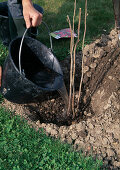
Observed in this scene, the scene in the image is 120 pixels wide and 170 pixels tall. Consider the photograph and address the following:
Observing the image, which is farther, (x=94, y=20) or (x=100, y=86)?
(x=94, y=20)

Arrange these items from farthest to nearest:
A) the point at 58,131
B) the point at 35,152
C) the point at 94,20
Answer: the point at 94,20, the point at 58,131, the point at 35,152

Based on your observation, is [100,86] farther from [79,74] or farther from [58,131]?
[58,131]

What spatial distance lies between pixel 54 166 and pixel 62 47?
81.8 inches

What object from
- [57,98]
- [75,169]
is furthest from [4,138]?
[57,98]

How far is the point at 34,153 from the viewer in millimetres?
2248

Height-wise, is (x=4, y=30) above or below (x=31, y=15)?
below

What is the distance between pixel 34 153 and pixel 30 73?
1040 millimetres

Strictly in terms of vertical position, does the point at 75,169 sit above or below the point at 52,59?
below

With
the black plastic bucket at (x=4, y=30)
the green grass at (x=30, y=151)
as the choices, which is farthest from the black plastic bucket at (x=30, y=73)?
the black plastic bucket at (x=4, y=30)

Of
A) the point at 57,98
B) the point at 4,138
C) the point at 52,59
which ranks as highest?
the point at 52,59

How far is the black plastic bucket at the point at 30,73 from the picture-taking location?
2.43m

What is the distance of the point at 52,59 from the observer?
2.85 metres

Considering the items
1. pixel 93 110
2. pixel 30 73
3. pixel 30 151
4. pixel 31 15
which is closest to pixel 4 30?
pixel 30 73

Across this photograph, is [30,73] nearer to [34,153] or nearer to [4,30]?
[34,153]
